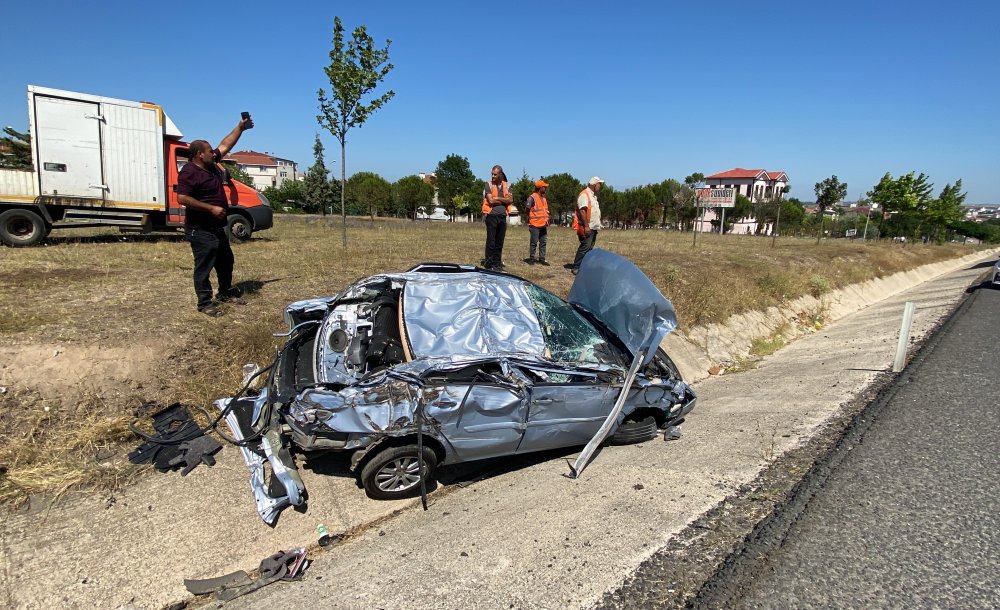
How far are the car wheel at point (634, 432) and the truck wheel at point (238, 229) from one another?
12.1 metres

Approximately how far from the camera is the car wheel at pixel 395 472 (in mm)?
3660

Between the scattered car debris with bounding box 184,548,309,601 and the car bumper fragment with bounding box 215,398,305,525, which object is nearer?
the scattered car debris with bounding box 184,548,309,601

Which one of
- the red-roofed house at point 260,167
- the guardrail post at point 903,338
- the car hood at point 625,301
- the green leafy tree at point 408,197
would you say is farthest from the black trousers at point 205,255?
the red-roofed house at point 260,167

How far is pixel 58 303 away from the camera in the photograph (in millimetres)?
6035

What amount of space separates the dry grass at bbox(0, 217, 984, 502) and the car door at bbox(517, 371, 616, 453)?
10.3 feet

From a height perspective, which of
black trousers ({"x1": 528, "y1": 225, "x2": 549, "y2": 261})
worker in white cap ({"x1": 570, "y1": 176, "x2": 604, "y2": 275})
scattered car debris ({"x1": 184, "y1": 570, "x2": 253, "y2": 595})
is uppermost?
worker in white cap ({"x1": 570, "y1": 176, "x2": 604, "y2": 275})

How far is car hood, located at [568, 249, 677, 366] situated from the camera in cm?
433

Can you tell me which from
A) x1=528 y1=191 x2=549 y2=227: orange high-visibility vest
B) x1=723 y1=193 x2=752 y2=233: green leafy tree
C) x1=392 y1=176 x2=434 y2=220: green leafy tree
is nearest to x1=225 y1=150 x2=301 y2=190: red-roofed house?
x1=392 y1=176 x2=434 y2=220: green leafy tree

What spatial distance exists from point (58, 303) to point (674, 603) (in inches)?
280

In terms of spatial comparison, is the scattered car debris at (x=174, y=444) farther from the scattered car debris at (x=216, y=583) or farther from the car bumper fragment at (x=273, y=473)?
the scattered car debris at (x=216, y=583)

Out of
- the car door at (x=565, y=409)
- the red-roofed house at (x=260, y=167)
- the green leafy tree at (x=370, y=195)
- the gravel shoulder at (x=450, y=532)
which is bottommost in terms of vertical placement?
the gravel shoulder at (x=450, y=532)

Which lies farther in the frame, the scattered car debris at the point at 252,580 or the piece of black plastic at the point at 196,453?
the piece of black plastic at the point at 196,453

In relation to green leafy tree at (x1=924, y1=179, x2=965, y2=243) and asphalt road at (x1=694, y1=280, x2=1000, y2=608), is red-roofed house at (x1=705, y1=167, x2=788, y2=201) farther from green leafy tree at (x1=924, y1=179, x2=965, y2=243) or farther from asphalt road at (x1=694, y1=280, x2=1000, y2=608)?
asphalt road at (x1=694, y1=280, x2=1000, y2=608)

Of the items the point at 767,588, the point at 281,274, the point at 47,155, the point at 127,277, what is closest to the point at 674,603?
the point at 767,588
